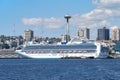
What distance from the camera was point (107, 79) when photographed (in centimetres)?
7238

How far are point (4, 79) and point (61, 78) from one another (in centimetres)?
788

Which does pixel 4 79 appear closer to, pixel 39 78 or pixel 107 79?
pixel 39 78

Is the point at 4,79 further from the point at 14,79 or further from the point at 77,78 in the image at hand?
the point at 77,78

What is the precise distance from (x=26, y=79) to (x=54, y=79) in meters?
3.76

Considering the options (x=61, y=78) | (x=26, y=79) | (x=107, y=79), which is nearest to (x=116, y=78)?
(x=107, y=79)

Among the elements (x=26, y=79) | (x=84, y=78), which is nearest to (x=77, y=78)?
(x=84, y=78)

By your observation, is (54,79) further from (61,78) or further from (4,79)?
(4,79)

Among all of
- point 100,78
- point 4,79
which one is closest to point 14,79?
point 4,79

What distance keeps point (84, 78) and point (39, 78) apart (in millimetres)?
6215

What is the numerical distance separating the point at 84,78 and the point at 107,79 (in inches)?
152

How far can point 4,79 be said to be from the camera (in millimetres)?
73000

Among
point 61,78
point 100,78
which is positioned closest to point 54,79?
point 61,78

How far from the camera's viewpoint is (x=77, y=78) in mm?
74812

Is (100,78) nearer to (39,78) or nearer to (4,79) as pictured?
(39,78)
